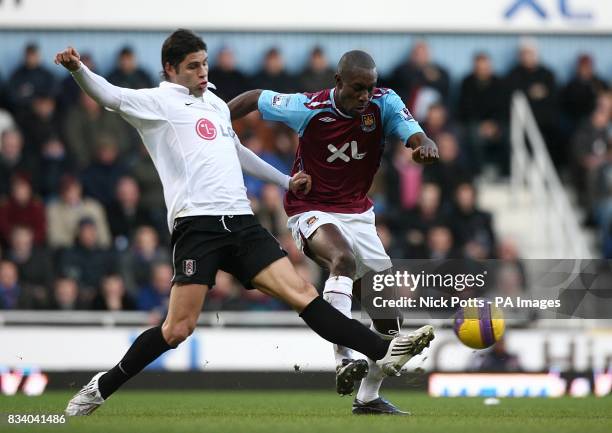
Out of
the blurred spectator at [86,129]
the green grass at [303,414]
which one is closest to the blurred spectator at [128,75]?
the blurred spectator at [86,129]

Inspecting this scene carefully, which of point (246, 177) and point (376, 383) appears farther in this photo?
point (246, 177)

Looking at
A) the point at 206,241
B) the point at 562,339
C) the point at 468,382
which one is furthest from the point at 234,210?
the point at 562,339

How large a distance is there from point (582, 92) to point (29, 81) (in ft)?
23.3

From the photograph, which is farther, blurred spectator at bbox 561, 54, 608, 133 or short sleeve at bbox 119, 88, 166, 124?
blurred spectator at bbox 561, 54, 608, 133

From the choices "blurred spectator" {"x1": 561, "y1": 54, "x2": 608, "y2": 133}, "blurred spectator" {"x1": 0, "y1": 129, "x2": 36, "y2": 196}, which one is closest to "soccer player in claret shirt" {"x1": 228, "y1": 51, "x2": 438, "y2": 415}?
"blurred spectator" {"x1": 0, "y1": 129, "x2": 36, "y2": 196}

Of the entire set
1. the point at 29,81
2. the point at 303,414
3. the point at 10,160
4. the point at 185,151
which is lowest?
the point at 303,414

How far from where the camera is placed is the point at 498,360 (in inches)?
537

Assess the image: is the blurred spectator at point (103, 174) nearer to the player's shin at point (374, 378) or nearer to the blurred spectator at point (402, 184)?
the blurred spectator at point (402, 184)

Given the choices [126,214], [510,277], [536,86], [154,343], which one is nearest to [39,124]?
[126,214]

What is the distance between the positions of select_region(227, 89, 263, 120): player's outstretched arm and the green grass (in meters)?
2.06

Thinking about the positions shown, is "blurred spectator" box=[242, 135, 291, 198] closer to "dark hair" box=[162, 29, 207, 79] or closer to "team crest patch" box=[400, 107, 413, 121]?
"team crest patch" box=[400, 107, 413, 121]

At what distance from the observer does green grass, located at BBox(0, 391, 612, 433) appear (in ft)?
25.6

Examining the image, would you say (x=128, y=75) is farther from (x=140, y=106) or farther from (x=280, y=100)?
(x=140, y=106)

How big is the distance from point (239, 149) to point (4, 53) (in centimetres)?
1030
